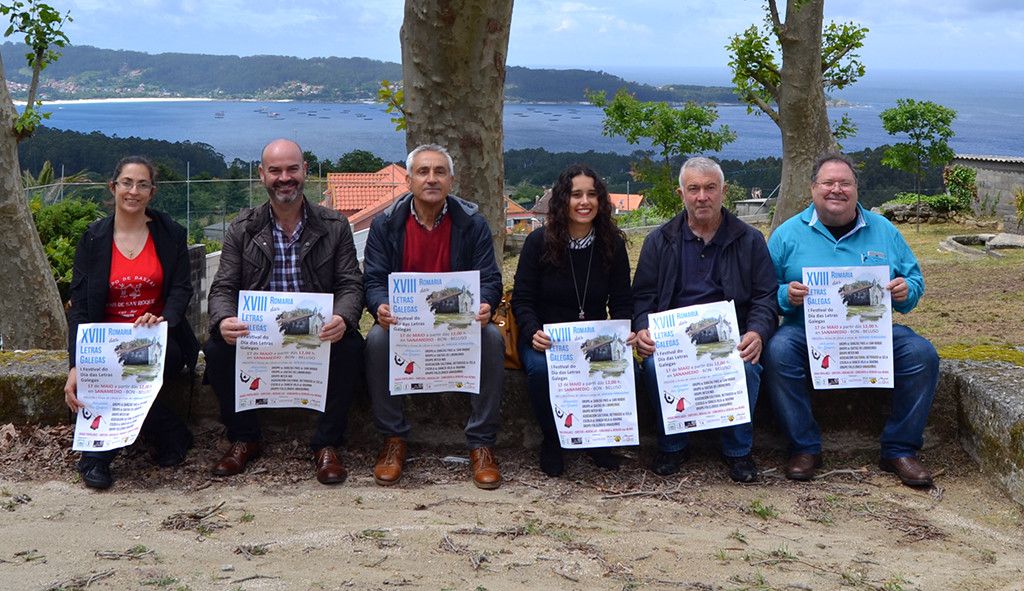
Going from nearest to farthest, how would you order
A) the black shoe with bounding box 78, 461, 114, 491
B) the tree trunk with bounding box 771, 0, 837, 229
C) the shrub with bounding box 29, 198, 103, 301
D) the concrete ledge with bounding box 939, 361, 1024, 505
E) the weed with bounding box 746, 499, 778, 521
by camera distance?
1. the weed with bounding box 746, 499, 778, 521
2. the concrete ledge with bounding box 939, 361, 1024, 505
3. the black shoe with bounding box 78, 461, 114, 491
4. the shrub with bounding box 29, 198, 103, 301
5. the tree trunk with bounding box 771, 0, 837, 229

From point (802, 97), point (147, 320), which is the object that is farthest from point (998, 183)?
point (147, 320)

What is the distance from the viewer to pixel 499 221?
6242mm

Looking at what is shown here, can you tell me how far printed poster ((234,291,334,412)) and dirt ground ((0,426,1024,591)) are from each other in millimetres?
391

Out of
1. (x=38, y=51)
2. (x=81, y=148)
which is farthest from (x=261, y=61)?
(x=38, y=51)

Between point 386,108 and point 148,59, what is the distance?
132 m

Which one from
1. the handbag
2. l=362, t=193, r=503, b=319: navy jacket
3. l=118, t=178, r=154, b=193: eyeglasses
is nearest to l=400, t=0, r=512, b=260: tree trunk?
l=362, t=193, r=503, b=319: navy jacket

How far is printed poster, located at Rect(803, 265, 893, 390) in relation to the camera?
178 inches

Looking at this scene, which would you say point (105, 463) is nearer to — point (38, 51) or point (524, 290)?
point (524, 290)

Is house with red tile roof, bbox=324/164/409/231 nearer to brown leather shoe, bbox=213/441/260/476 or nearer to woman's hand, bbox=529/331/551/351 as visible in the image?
brown leather shoe, bbox=213/441/260/476

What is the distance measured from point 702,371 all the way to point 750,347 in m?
0.24

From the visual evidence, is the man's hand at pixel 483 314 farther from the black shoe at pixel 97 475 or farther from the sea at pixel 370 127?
the sea at pixel 370 127

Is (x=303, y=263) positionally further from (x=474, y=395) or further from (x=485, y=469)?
(x=485, y=469)

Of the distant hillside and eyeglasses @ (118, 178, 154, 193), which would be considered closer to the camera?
eyeglasses @ (118, 178, 154, 193)

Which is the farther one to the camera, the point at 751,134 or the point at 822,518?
the point at 751,134
